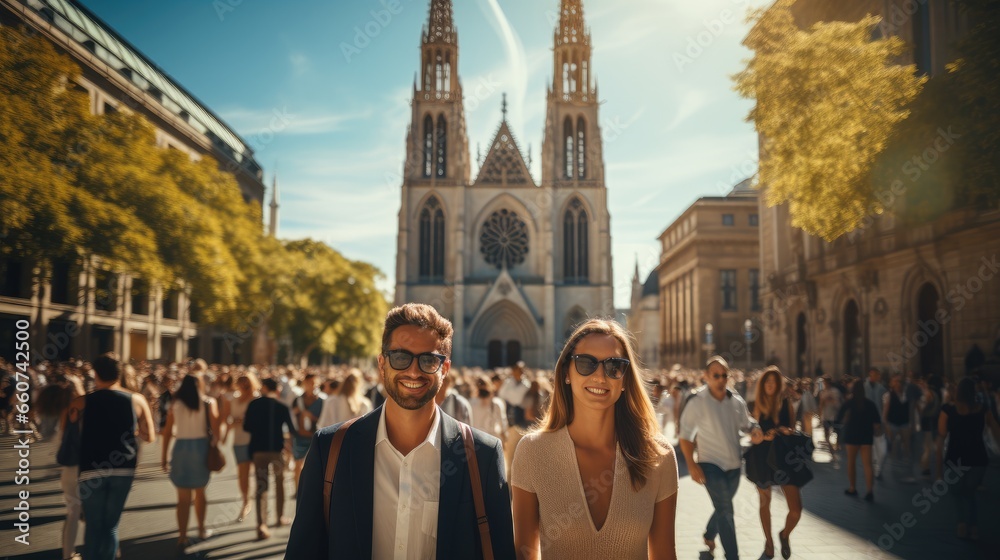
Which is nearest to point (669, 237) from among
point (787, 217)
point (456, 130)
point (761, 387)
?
point (456, 130)

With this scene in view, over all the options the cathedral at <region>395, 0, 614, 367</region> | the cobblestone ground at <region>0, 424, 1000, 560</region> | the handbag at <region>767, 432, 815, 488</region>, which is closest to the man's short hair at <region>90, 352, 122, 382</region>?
the cobblestone ground at <region>0, 424, 1000, 560</region>

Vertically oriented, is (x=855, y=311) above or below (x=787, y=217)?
below

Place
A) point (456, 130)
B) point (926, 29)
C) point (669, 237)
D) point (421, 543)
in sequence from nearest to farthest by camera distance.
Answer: point (421, 543)
point (926, 29)
point (456, 130)
point (669, 237)

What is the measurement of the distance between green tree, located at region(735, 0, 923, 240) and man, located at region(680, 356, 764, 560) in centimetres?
641

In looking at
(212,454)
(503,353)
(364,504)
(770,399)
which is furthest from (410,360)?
(503,353)

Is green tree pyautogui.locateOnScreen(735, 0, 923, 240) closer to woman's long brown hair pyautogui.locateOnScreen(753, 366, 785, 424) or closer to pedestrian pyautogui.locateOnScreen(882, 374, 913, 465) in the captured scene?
pedestrian pyautogui.locateOnScreen(882, 374, 913, 465)

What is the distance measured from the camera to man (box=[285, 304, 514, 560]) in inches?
95.3

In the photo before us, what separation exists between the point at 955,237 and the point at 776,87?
7635mm

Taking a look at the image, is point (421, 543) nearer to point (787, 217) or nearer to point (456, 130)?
point (787, 217)

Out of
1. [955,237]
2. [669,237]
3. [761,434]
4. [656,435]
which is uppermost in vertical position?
[669,237]

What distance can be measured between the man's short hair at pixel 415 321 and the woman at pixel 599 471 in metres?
0.57

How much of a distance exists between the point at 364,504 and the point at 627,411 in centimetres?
115

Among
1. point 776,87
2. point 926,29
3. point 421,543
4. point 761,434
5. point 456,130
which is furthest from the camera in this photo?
→ point 456,130

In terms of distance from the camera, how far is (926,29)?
18797 mm
